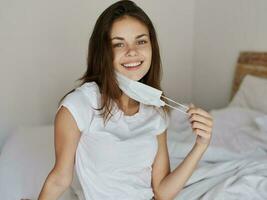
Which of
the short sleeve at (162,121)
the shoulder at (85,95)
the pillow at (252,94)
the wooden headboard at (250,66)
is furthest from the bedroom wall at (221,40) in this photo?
the shoulder at (85,95)

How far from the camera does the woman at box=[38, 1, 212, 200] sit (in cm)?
91

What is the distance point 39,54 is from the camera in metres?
2.42

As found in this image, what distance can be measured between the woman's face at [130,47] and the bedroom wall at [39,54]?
1.58 m

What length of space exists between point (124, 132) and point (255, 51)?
160 cm

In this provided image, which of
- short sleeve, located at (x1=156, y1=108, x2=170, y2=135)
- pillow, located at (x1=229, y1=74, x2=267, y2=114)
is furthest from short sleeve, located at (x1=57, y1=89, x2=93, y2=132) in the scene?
pillow, located at (x1=229, y1=74, x2=267, y2=114)

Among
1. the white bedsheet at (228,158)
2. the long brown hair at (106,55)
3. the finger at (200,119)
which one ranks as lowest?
the white bedsheet at (228,158)

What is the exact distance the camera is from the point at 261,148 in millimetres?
1541

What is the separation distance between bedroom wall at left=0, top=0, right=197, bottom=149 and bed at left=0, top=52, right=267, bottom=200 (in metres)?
0.53

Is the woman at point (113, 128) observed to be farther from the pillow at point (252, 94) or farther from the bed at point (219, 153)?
the pillow at point (252, 94)

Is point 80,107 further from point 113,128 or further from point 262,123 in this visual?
point 262,123

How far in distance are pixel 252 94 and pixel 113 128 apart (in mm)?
1358

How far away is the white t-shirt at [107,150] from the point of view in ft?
3.09

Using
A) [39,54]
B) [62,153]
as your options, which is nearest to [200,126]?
[62,153]

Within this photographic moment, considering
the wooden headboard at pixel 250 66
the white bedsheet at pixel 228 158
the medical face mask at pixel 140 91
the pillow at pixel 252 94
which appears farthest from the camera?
the wooden headboard at pixel 250 66
